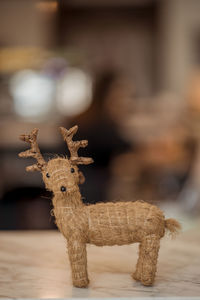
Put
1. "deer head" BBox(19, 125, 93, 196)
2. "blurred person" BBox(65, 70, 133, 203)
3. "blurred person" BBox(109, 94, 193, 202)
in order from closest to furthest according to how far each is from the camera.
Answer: "deer head" BBox(19, 125, 93, 196) < "blurred person" BBox(65, 70, 133, 203) < "blurred person" BBox(109, 94, 193, 202)

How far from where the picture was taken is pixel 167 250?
1.04 meters

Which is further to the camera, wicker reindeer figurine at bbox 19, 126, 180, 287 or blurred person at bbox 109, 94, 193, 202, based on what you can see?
blurred person at bbox 109, 94, 193, 202

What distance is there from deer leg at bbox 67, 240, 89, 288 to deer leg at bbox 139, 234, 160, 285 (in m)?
0.10

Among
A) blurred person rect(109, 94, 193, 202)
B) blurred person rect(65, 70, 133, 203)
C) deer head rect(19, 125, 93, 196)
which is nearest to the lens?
deer head rect(19, 125, 93, 196)

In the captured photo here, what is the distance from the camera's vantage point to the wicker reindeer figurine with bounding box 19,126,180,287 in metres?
A: 0.75

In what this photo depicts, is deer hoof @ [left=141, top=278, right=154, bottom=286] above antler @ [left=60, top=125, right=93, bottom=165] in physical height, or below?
below

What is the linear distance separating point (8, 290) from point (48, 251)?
28cm

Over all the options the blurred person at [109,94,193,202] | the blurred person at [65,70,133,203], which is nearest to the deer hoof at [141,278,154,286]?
the blurred person at [65,70,133,203]

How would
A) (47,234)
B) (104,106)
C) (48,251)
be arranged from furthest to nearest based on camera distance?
(104,106) < (47,234) < (48,251)

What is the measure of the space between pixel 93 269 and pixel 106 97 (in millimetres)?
2283

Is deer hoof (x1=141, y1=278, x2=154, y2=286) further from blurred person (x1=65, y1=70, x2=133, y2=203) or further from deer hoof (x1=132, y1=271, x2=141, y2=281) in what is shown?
blurred person (x1=65, y1=70, x2=133, y2=203)

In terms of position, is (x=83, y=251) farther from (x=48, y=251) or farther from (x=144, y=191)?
(x=144, y=191)

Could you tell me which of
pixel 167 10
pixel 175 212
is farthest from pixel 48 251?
pixel 167 10

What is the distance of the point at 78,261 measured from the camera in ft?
2.48
